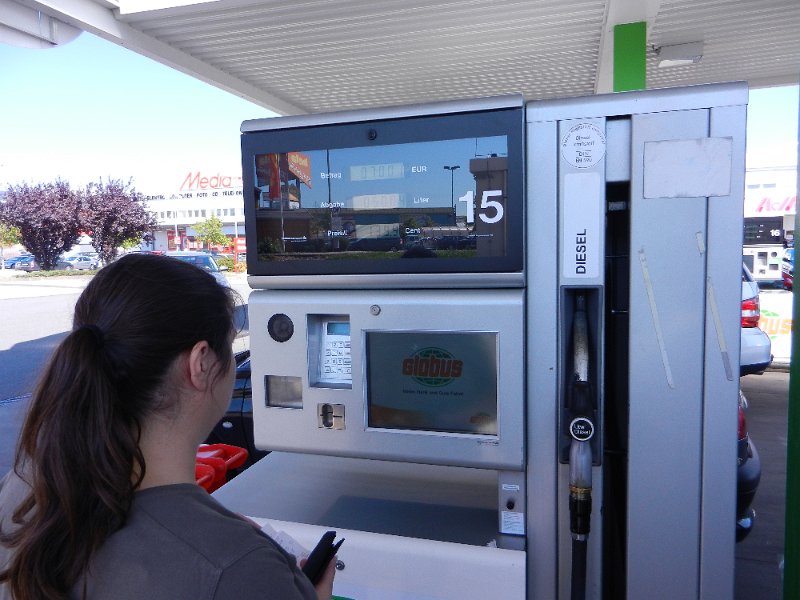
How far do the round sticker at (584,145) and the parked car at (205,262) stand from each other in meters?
0.87

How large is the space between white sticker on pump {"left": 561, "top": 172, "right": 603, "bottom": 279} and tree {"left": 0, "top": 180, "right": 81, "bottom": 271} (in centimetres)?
3293

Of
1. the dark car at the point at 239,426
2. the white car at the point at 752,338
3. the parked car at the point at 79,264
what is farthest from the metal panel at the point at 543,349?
the parked car at the point at 79,264

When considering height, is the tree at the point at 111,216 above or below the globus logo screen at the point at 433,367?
above

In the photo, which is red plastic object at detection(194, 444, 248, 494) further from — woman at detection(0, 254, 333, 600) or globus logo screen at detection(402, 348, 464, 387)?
woman at detection(0, 254, 333, 600)

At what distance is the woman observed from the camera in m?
0.91

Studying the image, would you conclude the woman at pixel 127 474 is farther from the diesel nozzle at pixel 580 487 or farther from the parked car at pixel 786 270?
the parked car at pixel 786 270

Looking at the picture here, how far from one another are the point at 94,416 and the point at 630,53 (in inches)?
227

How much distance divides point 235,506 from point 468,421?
2.69 ft

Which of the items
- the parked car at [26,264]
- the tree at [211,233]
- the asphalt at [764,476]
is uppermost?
the tree at [211,233]

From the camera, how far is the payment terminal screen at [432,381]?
1615 mm

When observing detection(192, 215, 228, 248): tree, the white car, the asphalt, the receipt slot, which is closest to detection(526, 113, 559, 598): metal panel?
the receipt slot

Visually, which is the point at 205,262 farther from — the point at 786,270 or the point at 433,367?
the point at 433,367

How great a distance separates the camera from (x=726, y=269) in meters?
1.42

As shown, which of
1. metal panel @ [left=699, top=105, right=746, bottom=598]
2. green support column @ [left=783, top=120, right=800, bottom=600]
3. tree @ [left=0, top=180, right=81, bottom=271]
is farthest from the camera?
tree @ [left=0, top=180, right=81, bottom=271]
